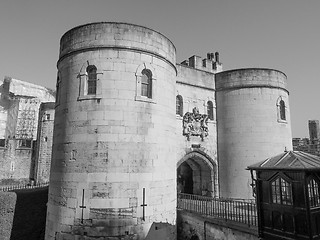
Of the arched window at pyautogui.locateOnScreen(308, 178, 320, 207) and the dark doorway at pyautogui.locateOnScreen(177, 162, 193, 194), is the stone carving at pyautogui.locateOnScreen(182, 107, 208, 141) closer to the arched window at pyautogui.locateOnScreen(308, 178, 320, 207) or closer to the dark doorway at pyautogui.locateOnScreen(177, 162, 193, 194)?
the dark doorway at pyautogui.locateOnScreen(177, 162, 193, 194)

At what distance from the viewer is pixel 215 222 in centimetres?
1078

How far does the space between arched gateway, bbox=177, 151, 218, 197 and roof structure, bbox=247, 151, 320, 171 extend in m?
7.65

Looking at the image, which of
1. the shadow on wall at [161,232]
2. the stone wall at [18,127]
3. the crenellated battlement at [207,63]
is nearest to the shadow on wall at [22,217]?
the shadow on wall at [161,232]

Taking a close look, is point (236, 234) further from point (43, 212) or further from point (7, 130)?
point (7, 130)

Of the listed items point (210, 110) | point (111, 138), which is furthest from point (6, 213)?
point (210, 110)

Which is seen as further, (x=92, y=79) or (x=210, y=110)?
(x=210, y=110)

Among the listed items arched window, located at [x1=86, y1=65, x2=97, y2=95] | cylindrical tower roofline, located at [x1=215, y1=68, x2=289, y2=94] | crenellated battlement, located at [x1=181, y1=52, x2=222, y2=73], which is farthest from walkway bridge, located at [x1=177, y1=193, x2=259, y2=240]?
crenellated battlement, located at [x1=181, y1=52, x2=222, y2=73]

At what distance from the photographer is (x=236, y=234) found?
9820 millimetres

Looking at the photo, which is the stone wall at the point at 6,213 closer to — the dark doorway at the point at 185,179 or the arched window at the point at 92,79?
the arched window at the point at 92,79

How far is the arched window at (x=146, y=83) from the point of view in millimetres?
11539

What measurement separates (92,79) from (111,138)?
2985mm

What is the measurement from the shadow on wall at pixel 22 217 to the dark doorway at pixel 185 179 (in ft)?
33.5

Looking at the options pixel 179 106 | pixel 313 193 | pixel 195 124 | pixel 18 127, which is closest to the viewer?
pixel 313 193

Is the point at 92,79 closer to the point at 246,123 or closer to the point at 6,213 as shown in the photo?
the point at 246,123
